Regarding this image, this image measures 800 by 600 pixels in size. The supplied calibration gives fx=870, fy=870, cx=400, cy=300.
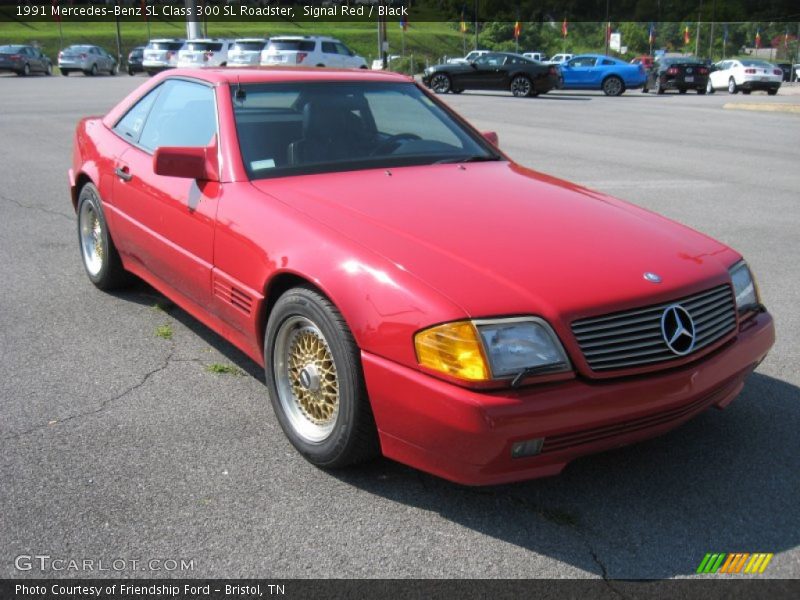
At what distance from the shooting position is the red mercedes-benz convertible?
9.45 ft

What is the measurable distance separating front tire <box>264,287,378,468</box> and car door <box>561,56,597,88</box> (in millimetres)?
31279

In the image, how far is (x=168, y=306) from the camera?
5.50 meters

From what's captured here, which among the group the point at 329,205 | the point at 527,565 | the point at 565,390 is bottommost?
the point at 527,565

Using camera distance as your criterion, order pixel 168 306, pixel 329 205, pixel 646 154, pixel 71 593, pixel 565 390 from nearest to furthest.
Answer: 1. pixel 71 593
2. pixel 565 390
3. pixel 329 205
4. pixel 168 306
5. pixel 646 154

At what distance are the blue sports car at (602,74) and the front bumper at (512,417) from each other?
100.0 ft

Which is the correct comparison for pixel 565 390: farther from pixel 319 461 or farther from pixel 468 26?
pixel 468 26

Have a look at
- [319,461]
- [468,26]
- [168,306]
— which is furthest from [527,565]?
[468,26]

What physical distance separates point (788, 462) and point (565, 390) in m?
1.27

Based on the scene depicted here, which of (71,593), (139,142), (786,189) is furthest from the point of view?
(786,189)

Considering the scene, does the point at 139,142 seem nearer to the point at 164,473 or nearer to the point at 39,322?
the point at 39,322

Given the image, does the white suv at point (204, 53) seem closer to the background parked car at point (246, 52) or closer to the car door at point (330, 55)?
the background parked car at point (246, 52)

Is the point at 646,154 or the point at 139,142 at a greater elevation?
the point at 139,142

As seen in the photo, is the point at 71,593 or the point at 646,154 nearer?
the point at 71,593

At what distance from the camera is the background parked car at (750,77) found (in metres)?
32.1
